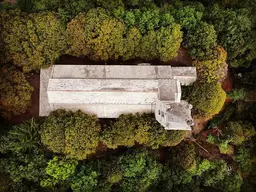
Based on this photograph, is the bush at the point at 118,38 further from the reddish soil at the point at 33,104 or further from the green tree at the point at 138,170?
the green tree at the point at 138,170

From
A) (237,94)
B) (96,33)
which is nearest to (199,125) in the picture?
(237,94)

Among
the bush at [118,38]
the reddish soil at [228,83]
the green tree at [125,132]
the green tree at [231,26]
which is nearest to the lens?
the bush at [118,38]

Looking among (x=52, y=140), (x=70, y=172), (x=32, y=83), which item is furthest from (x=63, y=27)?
(x=70, y=172)

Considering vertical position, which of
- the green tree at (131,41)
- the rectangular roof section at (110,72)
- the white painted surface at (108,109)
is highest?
the green tree at (131,41)

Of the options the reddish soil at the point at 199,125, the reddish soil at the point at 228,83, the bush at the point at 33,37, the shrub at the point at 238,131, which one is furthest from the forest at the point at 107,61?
the reddish soil at the point at 228,83

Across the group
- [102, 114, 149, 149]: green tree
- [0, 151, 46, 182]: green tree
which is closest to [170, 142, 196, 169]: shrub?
[102, 114, 149, 149]: green tree

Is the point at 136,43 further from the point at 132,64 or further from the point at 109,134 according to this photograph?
the point at 109,134
